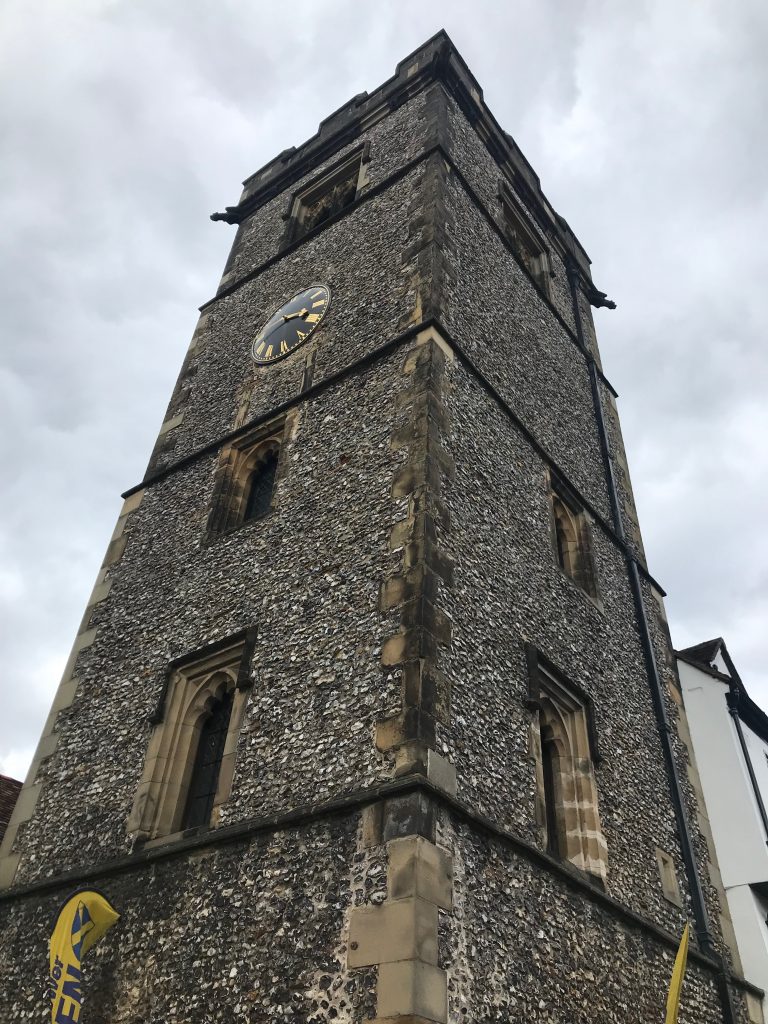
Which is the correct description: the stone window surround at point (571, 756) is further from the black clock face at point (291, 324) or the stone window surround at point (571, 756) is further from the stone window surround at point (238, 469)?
the black clock face at point (291, 324)

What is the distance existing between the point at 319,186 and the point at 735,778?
37.9 ft

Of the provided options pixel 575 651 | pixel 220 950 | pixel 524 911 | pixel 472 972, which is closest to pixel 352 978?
pixel 472 972

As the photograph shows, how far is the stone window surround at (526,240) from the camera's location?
14750 mm

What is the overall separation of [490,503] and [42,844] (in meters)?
5.13

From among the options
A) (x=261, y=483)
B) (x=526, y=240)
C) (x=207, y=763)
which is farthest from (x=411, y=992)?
(x=526, y=240)

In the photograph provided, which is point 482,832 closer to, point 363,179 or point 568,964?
point 568,964

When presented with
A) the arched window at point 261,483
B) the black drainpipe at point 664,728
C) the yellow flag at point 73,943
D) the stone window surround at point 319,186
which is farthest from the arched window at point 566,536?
the stone window surround at point 319,186

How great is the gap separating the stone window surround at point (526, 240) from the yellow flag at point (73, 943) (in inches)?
456

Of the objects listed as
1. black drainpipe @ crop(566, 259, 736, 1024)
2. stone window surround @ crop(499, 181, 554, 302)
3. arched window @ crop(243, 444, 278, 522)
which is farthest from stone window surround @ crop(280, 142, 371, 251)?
arched window @ crop(243, 444, 278, 522)

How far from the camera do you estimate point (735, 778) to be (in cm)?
1006

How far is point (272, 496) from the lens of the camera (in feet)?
29.8

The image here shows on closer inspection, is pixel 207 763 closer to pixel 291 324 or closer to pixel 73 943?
pixel 73 943

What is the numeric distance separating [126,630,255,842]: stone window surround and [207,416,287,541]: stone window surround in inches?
72.9

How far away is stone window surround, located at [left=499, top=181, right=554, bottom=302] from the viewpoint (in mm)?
14750
